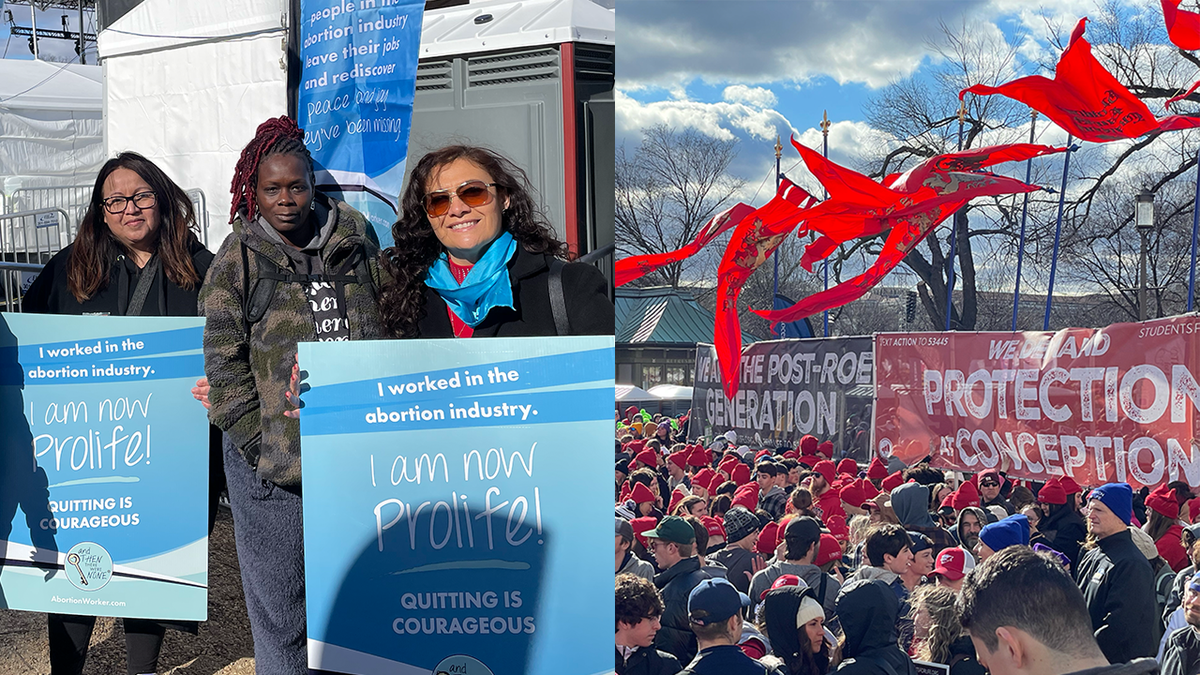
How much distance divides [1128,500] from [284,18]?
13.7ft

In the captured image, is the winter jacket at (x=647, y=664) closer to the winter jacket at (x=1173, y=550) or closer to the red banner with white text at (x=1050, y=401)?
the winter jacket at (x=1173, y=550)

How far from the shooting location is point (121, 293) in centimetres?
282

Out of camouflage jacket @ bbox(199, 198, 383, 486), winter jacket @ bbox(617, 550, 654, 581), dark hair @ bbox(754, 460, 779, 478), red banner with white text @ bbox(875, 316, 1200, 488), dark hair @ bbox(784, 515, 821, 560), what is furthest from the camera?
dark hair @ bbox(754, 460, 779, 478)

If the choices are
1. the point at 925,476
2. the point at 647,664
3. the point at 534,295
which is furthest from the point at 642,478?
the point at 534,295

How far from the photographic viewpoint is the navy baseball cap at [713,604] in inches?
123

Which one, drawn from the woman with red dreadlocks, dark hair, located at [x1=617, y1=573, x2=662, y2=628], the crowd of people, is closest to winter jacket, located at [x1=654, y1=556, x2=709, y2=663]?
the crowd of people

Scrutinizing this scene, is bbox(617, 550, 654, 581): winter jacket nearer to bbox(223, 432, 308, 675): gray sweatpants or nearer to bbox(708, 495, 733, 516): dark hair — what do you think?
bbox(708, 495, 733, 516): dark hair

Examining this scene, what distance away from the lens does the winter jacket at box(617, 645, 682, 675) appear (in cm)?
336

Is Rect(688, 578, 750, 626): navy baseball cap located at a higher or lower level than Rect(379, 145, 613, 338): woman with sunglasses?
lower

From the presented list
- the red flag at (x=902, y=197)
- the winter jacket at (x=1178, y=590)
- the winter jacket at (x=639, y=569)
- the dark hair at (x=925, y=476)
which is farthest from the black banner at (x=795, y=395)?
the winter jacket at (x=639, y=569)

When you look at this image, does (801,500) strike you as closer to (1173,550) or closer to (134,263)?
(1173,550)

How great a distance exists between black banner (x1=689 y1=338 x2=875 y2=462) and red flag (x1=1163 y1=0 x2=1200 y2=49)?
11.3 ft

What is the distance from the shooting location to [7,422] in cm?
287

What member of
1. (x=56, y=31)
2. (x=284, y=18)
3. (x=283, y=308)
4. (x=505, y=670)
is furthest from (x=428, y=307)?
(x=56, y=31)
